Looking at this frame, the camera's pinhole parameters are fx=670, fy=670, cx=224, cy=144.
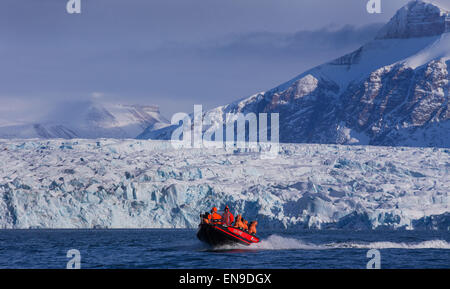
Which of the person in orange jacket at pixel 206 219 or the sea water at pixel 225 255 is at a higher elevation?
the person in orange jacket at pixel 206 219

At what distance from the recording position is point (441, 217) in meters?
71.0

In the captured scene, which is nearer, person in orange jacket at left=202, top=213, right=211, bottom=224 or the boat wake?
person in orange jacket at left=202, top=213, right=211, bottom=224

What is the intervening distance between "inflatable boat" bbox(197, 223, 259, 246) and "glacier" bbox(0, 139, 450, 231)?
98.7 ft

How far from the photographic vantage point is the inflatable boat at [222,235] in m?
41.2

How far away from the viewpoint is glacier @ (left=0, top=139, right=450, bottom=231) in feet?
230

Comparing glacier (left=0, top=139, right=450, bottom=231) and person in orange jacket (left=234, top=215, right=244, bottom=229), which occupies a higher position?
person in orange jacket (left=234, top=215, right=244, bottom=229)

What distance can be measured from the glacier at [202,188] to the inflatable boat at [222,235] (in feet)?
98.7
